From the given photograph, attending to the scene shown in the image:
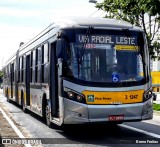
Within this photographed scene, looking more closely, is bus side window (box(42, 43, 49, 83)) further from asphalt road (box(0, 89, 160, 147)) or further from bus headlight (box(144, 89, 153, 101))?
bus headlight (box(144, 89, 153, 101))

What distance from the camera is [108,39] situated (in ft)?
34.7

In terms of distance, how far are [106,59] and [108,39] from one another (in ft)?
1.92

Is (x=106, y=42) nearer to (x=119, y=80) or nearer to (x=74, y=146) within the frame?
(x=119, y=80)

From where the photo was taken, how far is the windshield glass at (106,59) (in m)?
10.2

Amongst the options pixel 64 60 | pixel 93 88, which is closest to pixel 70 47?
pixel 64 60

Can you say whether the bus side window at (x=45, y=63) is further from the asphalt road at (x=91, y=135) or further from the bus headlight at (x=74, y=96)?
the bus headlight at (x=74, y=96)

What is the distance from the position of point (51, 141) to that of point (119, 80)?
235 cm

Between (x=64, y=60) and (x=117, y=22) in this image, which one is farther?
Answer: (x=117, y=22)

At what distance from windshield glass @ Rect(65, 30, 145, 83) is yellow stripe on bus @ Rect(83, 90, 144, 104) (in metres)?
0.34

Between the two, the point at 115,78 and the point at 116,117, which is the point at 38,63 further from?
the point at 116,117

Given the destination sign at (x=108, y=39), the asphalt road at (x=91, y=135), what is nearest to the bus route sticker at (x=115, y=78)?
the destination sign at (x=108, y=39)

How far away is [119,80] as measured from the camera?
33.9ft

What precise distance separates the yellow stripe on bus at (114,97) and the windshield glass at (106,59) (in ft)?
1.13

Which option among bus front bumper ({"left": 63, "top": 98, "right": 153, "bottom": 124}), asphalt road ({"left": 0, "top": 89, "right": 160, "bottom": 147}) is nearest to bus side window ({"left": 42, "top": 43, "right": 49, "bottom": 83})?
asphalt road ({"left": 0, "top": 89, "right": 160, "bottom": 147})
